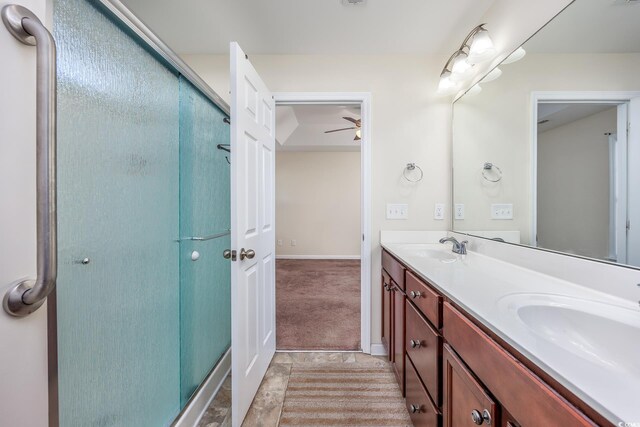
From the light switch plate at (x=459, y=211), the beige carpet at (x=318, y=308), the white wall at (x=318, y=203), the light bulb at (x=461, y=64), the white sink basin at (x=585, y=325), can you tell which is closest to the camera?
the white sink basin at (x=585, y=325)

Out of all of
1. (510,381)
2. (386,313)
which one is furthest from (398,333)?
(510,381)

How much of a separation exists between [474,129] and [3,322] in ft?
7.32

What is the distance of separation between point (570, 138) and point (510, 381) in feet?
3.37

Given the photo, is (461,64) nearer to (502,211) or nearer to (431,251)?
(502,211)

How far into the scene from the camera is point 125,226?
3.22ft

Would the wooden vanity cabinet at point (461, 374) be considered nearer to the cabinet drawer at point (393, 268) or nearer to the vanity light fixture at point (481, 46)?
the cabinet drawer at point (393, 268)

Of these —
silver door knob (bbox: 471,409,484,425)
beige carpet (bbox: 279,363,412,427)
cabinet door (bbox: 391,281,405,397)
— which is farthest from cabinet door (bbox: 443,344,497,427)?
beige carpet (bbox: 279,363,412,427)

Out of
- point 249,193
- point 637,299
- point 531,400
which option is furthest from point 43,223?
point 637,299

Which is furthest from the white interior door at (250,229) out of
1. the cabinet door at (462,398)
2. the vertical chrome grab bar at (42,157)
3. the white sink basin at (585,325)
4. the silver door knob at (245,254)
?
the white sink basin at (585,325)

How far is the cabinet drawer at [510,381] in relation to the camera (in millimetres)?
450

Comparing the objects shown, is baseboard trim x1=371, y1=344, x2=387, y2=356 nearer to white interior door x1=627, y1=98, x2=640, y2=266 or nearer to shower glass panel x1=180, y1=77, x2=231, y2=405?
shower glass panel x1=180, y1=77, x2=231, y2=405

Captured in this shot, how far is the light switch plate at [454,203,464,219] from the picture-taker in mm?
1845

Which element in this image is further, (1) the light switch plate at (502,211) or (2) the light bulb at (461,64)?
(2) the light bulb at (461,64)

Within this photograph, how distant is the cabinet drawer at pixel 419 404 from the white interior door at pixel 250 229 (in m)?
0.85
